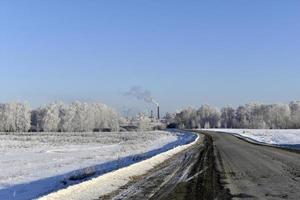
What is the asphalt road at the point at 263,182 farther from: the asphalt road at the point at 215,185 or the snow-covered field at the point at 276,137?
the snow-covered field at the point at 276,137

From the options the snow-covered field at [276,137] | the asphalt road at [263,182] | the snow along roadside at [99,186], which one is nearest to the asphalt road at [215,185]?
the asphalt road at [263,182]

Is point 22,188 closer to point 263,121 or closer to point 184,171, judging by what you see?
point 184,171

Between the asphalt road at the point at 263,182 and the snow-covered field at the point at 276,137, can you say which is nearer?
the asphalt road at the point at 263,182

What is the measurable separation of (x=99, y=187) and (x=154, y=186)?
6.22 feet

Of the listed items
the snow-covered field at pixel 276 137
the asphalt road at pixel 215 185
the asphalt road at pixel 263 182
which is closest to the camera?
the asphalt road at pixel 215 185

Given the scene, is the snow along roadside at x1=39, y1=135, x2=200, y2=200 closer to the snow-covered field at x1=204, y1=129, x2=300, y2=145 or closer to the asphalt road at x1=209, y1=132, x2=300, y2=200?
the asphalt road at x1=209, y1=132, x2=300, y2=200

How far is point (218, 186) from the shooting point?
17.2 metres

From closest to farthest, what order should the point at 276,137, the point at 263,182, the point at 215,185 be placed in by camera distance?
the point at 215,185, the point at 263,182, the point at 276,137

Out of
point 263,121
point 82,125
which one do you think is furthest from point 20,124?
point 263,121

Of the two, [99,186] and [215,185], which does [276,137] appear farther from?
[99,186]

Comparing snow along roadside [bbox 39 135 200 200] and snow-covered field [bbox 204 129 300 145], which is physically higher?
snow-covered field [bbox 204 129 300 145]

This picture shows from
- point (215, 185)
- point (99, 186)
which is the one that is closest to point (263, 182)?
point (215, 185)

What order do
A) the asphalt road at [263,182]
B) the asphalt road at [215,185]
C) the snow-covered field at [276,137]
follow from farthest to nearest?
the snow-covered field at [276,137] → the asphalt road at [263,182] → the asphalt road at [215,185]

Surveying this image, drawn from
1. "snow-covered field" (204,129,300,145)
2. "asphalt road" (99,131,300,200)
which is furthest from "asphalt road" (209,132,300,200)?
"snow-covered field" (204,129,300,145)
